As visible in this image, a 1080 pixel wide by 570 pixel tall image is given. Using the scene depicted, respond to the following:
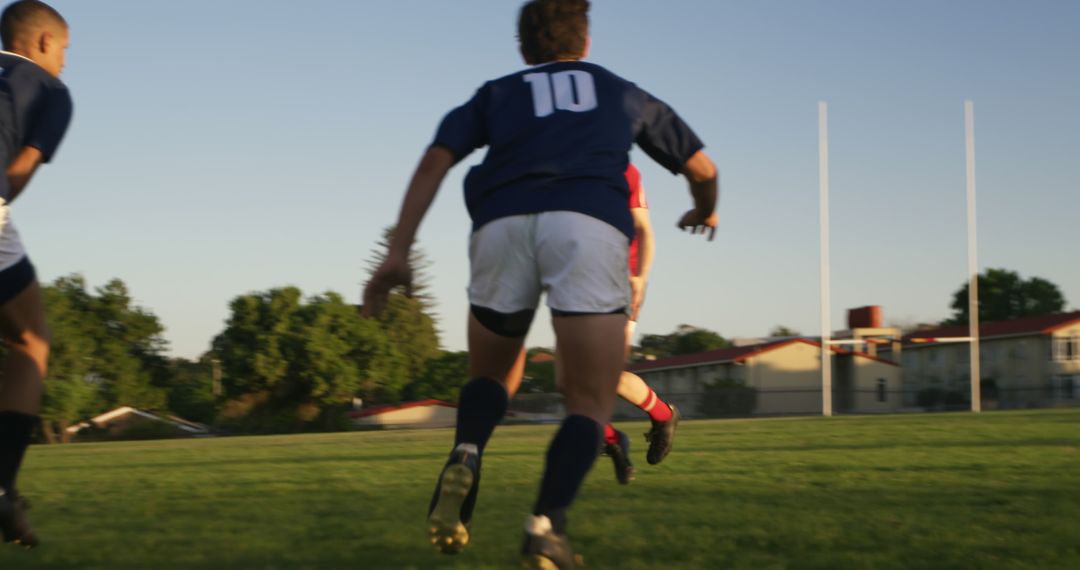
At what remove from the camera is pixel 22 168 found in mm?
3648

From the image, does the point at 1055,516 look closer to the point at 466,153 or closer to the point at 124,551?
the point at 466,153

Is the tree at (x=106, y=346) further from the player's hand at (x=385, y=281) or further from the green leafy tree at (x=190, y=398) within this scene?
the player's hand at (x=385, y=281)

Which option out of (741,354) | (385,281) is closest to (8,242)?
(385,281)

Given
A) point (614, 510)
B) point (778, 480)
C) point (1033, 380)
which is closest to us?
point (614, 510)

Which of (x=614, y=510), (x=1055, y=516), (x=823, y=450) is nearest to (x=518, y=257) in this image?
(x=614, y=510)

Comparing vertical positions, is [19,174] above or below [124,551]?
above

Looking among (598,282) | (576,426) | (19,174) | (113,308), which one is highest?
(113,308)

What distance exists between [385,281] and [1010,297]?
9539cm

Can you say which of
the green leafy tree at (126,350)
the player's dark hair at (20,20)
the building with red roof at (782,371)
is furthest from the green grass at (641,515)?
the green leafy tree at (126,350)

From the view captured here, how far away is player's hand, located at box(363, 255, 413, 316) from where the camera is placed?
3.06 meters

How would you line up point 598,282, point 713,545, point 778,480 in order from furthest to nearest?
point 778,480 < point 713,545 < point 598,282

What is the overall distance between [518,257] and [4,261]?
1808 millimetres

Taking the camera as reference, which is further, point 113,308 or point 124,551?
point 113,308

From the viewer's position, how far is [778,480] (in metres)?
5.57
